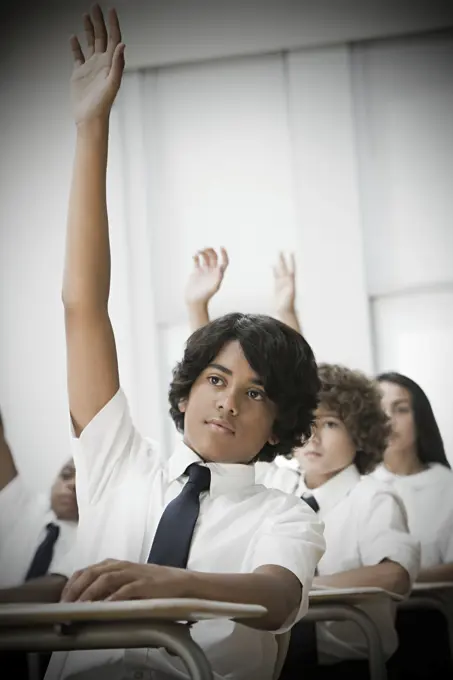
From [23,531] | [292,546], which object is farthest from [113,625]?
[23,531]

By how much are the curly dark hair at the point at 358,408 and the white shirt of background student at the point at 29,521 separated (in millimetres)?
814

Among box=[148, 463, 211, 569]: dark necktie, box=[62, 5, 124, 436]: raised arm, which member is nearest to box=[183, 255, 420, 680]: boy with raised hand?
box=[148, 463, 211, 569]: dark necktie

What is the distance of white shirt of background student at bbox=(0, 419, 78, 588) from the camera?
8.87 ft

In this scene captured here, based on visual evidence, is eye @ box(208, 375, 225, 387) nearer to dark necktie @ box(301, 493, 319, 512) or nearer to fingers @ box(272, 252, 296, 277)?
dark necktie @ box(301, 493, 319, 512)

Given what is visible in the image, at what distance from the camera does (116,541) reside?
1.79 meters

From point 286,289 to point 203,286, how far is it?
0.44 meters

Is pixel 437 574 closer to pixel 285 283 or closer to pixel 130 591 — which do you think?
pixel 285 283

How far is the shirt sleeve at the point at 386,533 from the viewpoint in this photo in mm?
2545

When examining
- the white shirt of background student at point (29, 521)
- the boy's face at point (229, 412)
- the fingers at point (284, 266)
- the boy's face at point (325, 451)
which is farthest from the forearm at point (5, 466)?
the fingers at point (284, 266)

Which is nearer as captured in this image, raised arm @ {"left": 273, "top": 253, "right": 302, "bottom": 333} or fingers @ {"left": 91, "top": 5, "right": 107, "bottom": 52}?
fingers @ {"left": 91, "top": 5, "right": 107, "bottom": 52}

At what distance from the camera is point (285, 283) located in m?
2.96

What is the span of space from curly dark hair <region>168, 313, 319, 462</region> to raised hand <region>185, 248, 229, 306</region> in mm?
621

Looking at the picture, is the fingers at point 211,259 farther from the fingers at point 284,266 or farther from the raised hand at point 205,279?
the fingers at point 284,266

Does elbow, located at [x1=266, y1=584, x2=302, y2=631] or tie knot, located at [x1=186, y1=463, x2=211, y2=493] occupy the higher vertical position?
tie knot, located at [x1=186, y1=463, x2=211, y2=493]
